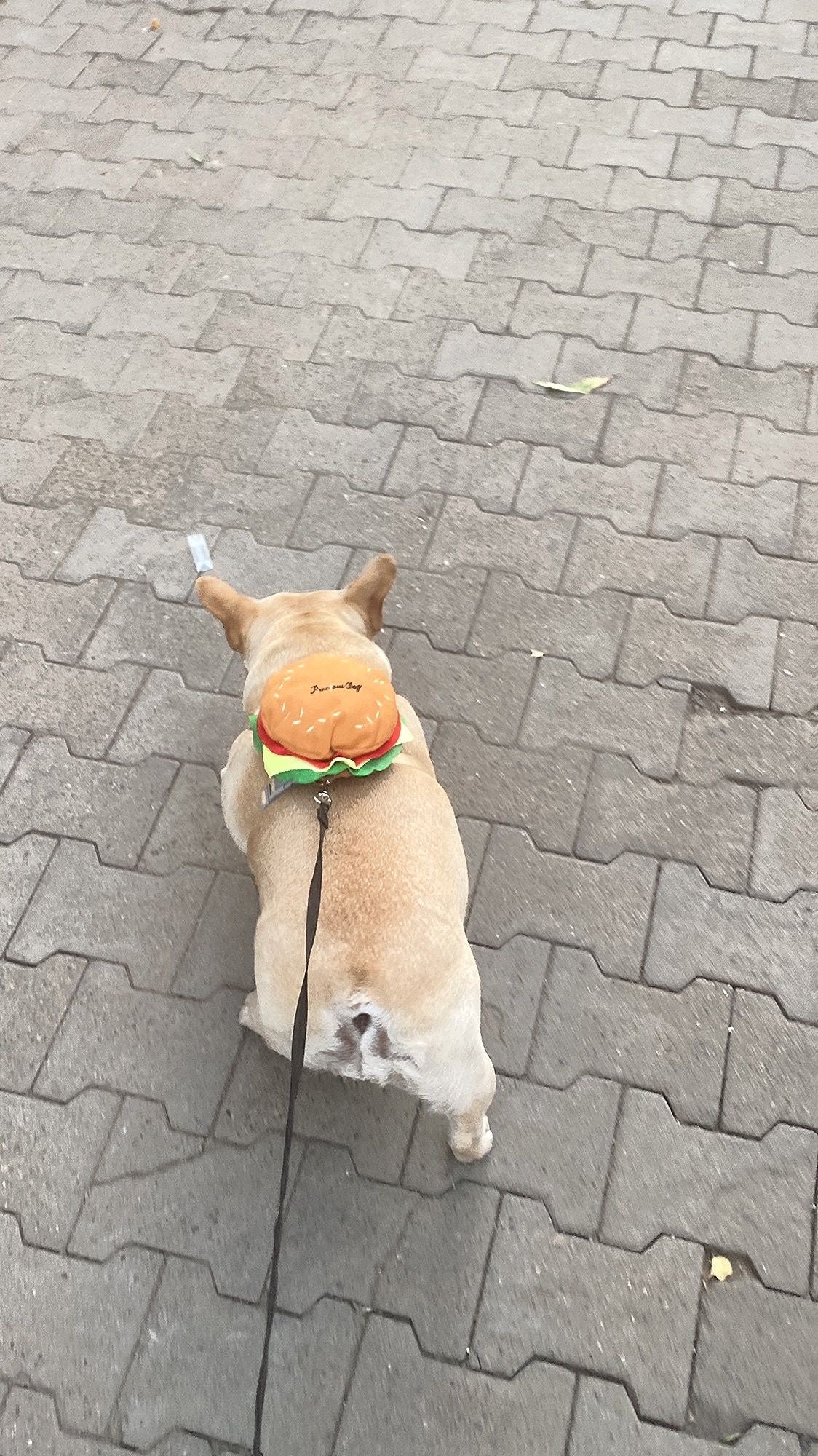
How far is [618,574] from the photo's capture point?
3.97 meters

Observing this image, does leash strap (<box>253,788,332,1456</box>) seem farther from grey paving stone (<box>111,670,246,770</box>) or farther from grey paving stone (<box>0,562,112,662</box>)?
grey paving stone (<box>0,562,112,662</box>)

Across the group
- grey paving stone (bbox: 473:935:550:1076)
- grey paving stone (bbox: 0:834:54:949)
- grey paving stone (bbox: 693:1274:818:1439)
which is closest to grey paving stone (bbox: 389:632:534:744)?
grey paving stone (bbox: 473:935:550:1076)

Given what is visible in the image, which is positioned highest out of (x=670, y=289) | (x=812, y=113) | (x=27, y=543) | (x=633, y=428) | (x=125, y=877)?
(x=812, y=113)

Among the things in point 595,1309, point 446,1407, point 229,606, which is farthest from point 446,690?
point 446,1407

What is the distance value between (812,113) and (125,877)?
5.28 meters

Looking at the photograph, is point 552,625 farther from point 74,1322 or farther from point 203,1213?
point 74,1322

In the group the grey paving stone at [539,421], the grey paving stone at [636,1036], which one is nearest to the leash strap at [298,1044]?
the grey paving stone at [636,1036]

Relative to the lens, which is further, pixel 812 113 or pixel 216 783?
pixel 812 113

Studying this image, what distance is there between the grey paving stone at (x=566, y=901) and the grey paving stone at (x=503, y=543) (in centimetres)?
114

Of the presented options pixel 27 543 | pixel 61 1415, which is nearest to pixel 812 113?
pixel 27 543

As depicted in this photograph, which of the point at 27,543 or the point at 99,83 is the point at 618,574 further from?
the point at 99,83

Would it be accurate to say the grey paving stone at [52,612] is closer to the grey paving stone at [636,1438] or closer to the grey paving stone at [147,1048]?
the grey paving stone at [147,1048]

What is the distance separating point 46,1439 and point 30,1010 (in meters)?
1.10

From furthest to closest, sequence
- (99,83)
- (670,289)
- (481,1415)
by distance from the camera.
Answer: (99,83)
(670,289)
(481,1415)
